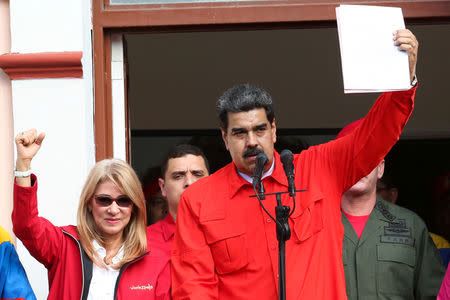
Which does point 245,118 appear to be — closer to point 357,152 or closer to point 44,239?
point 357,152

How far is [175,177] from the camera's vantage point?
4773 mm

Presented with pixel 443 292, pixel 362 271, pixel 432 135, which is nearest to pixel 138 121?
pixel 432 135

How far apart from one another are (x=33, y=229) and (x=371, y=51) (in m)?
1.78

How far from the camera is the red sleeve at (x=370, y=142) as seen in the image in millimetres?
3488

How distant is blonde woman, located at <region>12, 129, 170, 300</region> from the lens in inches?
148

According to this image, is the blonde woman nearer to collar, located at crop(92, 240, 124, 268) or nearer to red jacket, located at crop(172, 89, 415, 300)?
collar, located at crop(92, 240, 124, 268)

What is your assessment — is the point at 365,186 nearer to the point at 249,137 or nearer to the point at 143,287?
the point at 249,137

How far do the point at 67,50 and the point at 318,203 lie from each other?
2057 millimetres

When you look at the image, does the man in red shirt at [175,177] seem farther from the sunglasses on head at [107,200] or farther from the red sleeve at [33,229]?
the red sleeve at [33,229]

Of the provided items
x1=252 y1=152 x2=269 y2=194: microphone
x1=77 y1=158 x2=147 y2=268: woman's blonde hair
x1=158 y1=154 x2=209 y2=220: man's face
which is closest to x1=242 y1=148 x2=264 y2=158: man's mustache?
x1=252 y1=152 x2=269 y2=194: microphone

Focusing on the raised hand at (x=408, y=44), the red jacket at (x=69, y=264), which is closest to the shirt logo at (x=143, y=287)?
the red jacket at (x=69, y=264)

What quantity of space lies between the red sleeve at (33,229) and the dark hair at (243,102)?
0.96 m

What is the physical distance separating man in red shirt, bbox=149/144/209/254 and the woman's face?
50 centimetres

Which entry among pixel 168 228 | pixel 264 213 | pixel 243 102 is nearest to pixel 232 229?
pixel 264 213
